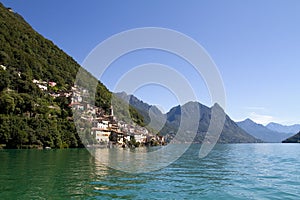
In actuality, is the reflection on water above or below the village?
below

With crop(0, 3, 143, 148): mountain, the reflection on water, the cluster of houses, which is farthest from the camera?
the cluster of houses

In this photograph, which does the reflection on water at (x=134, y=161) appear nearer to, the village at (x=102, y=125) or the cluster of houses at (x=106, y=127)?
the village at (x=102, y=125)

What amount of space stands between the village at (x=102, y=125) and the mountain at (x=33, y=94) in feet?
5.08

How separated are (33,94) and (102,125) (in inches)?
806

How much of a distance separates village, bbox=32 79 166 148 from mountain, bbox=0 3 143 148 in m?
1.55

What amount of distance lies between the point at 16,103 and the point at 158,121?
9689 cm

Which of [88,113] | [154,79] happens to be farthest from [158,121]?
[154,79]

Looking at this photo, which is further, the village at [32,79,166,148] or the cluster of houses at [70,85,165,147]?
the cluster of houses at [70,85,165,147]

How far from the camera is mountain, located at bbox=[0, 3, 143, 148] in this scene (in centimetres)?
4988

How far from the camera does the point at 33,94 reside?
201ft

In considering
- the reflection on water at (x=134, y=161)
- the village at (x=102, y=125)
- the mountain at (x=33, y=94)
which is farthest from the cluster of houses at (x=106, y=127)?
the reflection on water at (x=134, y=161)

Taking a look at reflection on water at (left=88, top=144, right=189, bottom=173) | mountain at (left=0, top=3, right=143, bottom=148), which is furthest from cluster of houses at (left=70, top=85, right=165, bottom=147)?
reflection on water at (left=88, top=144, right=189, bottom=173)

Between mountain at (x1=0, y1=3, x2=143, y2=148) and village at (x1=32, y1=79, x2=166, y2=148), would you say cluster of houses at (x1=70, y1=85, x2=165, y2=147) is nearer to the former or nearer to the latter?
village at (x1=32, y1=79, x2=166, y2=148)

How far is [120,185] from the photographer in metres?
13.9
